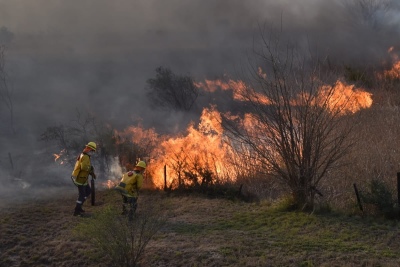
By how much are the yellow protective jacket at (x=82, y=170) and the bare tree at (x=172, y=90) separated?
9.85m

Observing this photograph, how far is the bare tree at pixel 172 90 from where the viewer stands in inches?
829

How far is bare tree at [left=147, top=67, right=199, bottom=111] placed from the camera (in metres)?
21.0

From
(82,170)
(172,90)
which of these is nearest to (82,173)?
(82,170)

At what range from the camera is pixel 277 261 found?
705cm

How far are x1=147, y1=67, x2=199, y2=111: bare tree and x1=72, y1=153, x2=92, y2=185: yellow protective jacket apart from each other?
9847 mm

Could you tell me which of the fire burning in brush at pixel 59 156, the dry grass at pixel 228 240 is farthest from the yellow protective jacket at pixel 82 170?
the fire burning in brush at pixel 59 156

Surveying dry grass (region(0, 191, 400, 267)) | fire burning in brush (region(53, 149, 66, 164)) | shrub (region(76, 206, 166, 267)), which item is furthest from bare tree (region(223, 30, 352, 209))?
fire burning in brush (region(53, 149, 66, 164))

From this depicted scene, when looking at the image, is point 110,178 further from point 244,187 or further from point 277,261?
point 277,261

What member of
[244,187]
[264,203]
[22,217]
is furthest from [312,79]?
[22,217]

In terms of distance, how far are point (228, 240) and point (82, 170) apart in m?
4.24

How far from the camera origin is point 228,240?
27.0 feet

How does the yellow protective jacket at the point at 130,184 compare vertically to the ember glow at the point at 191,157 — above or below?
below

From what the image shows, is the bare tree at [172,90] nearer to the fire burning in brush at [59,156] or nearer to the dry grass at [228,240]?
the fire burning in brush at [59,156]

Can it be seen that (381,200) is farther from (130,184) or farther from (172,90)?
(172,90)
